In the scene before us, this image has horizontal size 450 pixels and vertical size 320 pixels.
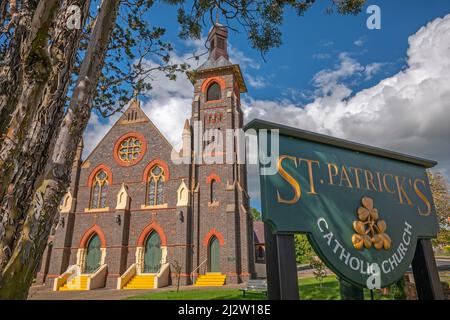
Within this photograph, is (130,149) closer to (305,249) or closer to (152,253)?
(152,253)

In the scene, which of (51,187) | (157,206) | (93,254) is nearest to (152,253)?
(157,206)

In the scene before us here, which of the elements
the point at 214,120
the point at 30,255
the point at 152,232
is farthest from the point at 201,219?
the point at 30,255

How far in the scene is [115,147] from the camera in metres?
22.3

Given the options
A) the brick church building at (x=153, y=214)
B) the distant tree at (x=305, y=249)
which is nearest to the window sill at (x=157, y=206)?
the brick church building at (x=153, y=214)

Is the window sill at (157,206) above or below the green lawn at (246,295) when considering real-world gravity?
above

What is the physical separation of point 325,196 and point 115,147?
2189cm

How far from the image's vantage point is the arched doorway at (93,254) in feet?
63.6

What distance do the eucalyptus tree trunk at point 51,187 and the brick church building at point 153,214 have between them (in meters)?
14.0

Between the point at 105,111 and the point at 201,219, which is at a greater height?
the point at 105,111

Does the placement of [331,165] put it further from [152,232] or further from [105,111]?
[152,232]

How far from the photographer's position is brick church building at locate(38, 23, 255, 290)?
18.0 metres

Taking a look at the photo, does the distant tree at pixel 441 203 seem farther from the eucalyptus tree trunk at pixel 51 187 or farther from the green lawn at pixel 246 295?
the eucalyptus tree trunk at pixel 51 187

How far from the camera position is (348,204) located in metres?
2.65

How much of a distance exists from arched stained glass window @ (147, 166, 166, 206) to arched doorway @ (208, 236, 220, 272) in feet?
15.1
